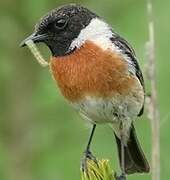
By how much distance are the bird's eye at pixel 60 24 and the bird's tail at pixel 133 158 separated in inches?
42.0

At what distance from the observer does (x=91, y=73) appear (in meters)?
5.77

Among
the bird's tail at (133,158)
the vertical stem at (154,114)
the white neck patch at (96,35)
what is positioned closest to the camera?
the vertical stem at (154,114)

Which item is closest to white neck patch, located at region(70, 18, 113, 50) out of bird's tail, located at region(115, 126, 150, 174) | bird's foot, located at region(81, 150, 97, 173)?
bird's foot, located at region(81, 150, 97, 173)

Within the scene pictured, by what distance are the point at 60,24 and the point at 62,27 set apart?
3 cm

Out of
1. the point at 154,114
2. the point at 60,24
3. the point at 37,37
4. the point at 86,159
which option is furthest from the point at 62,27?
the point at 154,114

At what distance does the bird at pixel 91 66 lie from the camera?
5797 millimetres

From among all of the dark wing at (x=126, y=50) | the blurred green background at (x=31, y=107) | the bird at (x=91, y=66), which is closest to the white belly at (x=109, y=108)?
the bird at (x=91, y=66)

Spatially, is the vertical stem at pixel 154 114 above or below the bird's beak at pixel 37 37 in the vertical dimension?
below

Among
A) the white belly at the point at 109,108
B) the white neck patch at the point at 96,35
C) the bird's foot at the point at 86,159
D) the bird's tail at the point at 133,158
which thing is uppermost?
the white neck patch at the point at 96,35

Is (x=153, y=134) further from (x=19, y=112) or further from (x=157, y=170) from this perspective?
(x=19, y=112)

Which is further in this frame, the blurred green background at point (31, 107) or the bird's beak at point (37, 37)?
the blurred green background at point (31, 107)

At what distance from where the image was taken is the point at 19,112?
795 cm

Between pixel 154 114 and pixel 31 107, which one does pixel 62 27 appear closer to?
pixel 154 114

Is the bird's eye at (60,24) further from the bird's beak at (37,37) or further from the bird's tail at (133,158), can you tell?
the bird's tail at (133,158)
